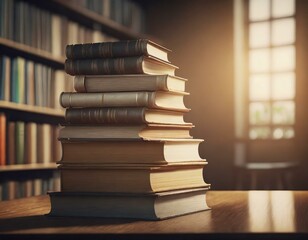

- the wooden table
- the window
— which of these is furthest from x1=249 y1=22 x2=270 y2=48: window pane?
the wooden table

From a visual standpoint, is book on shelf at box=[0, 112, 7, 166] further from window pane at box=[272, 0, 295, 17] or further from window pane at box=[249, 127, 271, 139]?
window pane at box=[272, 0, 295, 17]

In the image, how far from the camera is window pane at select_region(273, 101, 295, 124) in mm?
5699

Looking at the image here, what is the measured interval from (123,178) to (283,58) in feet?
16.2

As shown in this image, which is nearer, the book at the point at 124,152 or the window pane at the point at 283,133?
the book at the point at 124,152

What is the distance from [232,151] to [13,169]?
291 cm

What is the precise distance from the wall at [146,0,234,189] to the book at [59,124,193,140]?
466 centimetres

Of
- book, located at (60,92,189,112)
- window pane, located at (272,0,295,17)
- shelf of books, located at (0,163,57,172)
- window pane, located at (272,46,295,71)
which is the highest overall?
window pane, located at (272,0,295,17)

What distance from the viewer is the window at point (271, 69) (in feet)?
18.8

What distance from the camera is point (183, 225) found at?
922 mm

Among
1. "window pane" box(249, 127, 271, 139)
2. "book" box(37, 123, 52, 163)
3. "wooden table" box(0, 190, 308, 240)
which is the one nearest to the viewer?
"wooden table" box(0, 190, 308, 240)

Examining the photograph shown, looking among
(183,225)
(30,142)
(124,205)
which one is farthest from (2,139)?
(183,225)

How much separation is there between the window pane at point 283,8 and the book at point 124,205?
4923 mm

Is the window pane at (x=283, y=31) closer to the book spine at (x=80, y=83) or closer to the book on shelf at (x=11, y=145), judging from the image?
the book on shelf at (x=11, y=145)

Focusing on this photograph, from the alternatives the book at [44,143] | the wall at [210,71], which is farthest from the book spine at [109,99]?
the wall at [210,71]
